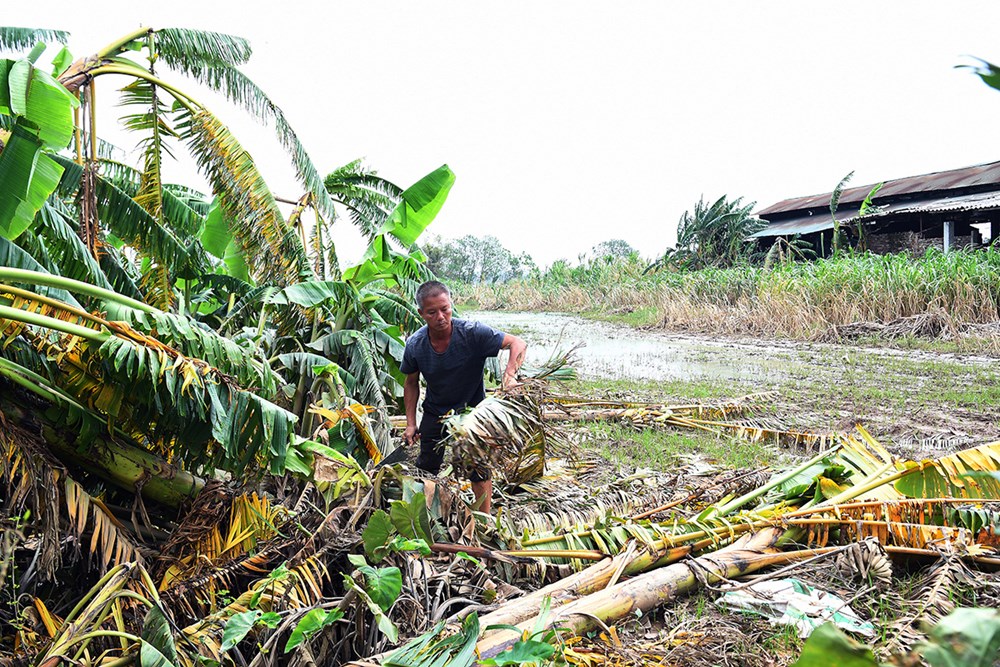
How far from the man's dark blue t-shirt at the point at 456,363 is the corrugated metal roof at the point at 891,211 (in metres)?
18.8

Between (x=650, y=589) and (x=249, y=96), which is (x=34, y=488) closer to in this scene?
(x=650, y=589)

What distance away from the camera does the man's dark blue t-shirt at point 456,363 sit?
3.96 m

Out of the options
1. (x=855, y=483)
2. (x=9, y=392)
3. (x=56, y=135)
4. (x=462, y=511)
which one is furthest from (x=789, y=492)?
(x=56, y=135)

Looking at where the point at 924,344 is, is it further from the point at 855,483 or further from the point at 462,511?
the point at 462,511

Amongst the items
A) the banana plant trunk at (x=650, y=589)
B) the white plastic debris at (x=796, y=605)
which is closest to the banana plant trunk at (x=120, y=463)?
the banana plant trunk at (x=650, y=589)

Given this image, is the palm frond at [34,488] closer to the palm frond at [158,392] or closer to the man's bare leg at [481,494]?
the palm frond at [158,392]

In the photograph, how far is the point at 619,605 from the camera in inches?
113

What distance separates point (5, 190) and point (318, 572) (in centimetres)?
226

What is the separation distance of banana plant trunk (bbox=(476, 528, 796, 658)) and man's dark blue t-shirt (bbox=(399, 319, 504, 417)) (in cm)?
144

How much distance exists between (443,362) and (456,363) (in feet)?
0.26

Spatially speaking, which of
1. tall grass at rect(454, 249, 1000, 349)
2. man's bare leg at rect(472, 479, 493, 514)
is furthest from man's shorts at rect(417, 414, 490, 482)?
tall grass at rect(454, 249, 1000, 349)

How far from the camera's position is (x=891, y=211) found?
826 inches

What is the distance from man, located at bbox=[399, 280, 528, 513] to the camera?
→ 376 centimetres

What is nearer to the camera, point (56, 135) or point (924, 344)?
point (56, 135)
